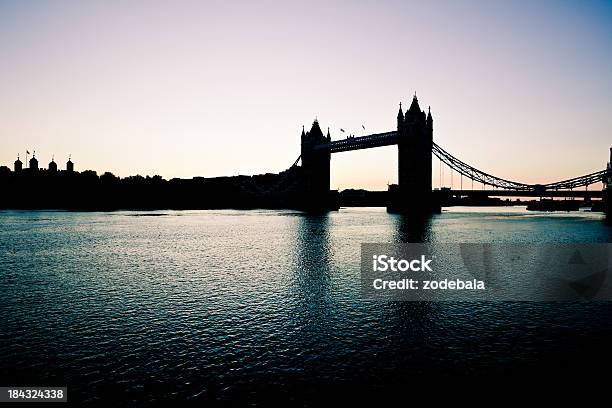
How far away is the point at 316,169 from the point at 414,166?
50.1 meters

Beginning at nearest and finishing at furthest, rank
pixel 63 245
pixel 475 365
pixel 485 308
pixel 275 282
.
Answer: pixel 475 365
pixel 485 308
pixel 275 282
pixel 63 245

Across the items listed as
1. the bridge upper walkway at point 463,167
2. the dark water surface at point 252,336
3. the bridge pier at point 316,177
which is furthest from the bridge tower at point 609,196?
the dark water surface at point 252,336

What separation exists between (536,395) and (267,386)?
7544 millimetres

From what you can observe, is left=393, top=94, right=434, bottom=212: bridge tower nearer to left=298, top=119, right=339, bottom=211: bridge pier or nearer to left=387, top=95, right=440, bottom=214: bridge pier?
left=387, top=95, right=440, bottom=214: bridge pier

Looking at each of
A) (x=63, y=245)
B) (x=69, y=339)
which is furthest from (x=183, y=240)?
(x=69, y=339)

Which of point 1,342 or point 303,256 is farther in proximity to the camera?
point 303,256

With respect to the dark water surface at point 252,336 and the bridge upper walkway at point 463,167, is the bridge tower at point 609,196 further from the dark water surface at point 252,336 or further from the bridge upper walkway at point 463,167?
the dark water surface at point 252,336

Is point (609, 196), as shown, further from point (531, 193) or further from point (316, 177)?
point (316, 177)

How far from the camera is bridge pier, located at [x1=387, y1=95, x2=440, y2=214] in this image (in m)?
125

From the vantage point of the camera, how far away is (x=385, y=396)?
40.0ft

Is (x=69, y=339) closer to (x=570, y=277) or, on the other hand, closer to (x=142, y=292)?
(x=142, y=292)

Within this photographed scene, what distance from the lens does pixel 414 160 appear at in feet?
428

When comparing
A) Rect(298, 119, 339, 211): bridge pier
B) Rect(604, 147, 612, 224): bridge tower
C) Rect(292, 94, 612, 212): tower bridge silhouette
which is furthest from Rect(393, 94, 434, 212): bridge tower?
Rect(604, 147, 612, 224): bridge tower

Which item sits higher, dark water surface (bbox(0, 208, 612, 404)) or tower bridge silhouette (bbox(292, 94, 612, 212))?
tower bridge silhouette (bbox(292, 94, 612, 212))
